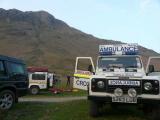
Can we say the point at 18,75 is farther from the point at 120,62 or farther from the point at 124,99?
the point at 124,99

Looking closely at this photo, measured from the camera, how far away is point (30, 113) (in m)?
13.2

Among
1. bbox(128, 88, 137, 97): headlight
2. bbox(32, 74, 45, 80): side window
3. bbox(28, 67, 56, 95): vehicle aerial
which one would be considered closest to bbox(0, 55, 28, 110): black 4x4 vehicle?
bbox(128, 88, 137, 97): headlight

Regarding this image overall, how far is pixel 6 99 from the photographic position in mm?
13914

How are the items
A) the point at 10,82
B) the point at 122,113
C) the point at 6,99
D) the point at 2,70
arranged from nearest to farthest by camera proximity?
the point at 122,113 → the point at 6,99 → the point at 2,70 → the point at 10,82

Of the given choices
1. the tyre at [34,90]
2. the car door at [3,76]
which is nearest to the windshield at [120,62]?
the car door at [3,76]

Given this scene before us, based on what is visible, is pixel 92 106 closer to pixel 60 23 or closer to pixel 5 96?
pixel 5 96

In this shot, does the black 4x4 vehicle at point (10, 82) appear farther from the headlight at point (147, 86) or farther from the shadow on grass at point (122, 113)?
the headlight at point (147, 86)

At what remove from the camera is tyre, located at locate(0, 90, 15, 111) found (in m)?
13.8

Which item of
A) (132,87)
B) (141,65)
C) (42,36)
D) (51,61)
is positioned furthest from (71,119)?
(42,36)

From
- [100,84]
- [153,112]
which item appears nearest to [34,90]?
[100,84]

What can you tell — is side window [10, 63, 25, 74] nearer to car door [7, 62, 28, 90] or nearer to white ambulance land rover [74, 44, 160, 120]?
car door [7, 62, 28, 90]

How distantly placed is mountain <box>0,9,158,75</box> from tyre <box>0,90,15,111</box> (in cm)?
7239

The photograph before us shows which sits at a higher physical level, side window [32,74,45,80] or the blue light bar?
the blue light bar

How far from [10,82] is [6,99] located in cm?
66
